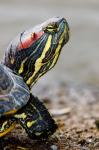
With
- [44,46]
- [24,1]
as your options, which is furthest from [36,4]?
[44,46]

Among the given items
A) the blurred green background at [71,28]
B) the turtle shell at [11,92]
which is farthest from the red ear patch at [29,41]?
the blurred green background at [71,28]

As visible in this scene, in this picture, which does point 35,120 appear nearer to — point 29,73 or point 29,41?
point 29,73

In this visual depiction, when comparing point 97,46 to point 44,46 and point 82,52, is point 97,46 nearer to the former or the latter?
point 82,52

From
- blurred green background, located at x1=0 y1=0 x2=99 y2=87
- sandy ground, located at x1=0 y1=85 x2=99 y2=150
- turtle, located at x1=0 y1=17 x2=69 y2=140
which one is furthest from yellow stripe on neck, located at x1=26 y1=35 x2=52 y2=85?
blurred green background, located at x1=0 y1=0 x2=99 y2=87

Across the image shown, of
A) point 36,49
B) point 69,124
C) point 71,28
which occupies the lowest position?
point 71,28

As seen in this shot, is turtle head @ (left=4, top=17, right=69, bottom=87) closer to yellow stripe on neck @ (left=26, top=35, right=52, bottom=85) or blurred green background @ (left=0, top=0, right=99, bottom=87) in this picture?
yellow stripe on neck @ (left=26, top=35, right=52, bottom=85)

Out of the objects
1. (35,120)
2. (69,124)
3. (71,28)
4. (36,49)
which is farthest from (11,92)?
(71,28)

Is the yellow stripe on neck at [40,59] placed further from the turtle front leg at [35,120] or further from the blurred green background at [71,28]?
the blurred green background at [71,28]

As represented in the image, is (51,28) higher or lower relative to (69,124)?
higher
